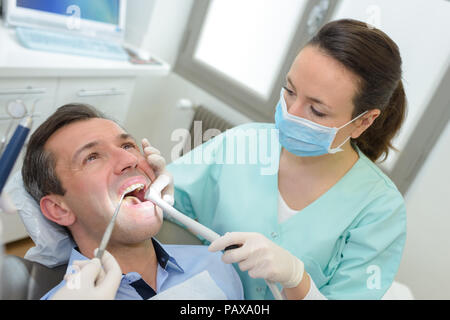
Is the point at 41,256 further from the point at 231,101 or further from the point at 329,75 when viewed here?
the point at 231,101

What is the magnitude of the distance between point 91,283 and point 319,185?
551mm

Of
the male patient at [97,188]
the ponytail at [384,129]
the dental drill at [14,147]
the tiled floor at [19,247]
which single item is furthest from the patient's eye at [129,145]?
the ponytail at [384,129]

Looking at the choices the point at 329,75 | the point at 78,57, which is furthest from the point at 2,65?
the point at 329,75

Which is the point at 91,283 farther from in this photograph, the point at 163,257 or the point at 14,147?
the point at 163,257

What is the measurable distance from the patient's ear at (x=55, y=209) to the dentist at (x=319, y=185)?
0.21 m

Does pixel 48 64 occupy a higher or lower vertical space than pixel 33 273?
higher

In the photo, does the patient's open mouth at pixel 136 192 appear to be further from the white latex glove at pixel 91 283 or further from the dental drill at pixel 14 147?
the dental drill at pixel 14 147

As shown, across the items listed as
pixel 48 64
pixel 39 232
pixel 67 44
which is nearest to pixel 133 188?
pixel 39 232

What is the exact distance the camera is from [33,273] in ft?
2.33

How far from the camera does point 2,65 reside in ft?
3.41

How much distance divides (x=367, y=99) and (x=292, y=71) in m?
0.17

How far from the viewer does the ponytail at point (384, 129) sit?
940 millimetres
